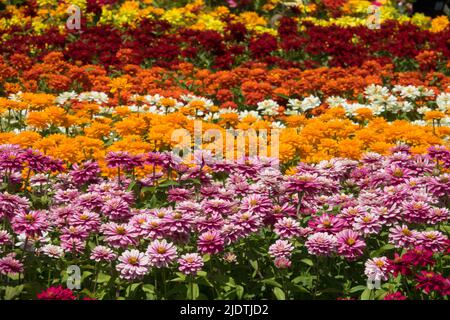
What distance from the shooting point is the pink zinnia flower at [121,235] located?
3656 mm

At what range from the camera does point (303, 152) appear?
5691 mm

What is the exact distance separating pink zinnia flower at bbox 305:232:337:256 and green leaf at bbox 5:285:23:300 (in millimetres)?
1353

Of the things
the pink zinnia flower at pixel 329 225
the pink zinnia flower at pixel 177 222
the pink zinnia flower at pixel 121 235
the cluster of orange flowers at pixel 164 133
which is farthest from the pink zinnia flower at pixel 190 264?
the cluster of orange flowers at pixel 164 133

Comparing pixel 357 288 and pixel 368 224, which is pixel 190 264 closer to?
pixel 357 288

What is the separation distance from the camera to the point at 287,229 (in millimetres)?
3826

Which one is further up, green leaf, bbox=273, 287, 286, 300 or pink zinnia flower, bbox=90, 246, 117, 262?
pink zinnia flower, bbox=90, 246, 117, 262

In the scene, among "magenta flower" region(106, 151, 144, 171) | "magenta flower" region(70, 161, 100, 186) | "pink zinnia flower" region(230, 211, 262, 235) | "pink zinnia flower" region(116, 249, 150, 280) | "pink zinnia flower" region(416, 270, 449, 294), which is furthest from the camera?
"magenta flower" region(70, 161, 100, 186)

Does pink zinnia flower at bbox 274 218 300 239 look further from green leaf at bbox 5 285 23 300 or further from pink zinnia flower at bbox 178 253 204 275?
green leaf at bbox 5 285 23 300

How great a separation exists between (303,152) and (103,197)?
2.05 m

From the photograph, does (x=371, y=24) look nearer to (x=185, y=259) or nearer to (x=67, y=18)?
(x=67, y=18)

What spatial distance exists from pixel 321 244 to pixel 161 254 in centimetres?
77

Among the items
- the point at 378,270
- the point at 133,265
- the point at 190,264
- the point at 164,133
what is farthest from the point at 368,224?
the point at 164,133

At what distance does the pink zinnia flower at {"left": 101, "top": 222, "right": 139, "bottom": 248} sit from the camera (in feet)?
12.0

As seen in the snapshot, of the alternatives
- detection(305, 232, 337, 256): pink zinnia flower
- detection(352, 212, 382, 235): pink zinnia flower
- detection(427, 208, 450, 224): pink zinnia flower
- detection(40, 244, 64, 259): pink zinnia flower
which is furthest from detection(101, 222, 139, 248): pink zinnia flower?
detection(427, 208, 450, 224): pink zinnia flower
